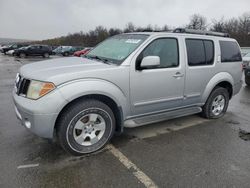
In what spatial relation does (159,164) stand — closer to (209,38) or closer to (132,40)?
(132,40)

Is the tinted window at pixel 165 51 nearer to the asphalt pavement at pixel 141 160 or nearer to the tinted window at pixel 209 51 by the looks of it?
the tinted window at pixel 209 51

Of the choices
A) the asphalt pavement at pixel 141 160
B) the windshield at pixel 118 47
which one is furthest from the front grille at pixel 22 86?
the windshield at pixel 118 47

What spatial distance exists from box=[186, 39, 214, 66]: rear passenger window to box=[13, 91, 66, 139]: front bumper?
260 cm

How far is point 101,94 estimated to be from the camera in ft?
10.5

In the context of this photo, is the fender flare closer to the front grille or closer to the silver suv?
the silver suv

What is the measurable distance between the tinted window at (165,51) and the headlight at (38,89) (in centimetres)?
164

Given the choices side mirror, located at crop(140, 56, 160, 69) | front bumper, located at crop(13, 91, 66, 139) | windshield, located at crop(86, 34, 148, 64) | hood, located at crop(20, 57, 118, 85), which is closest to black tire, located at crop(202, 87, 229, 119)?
side mirror, located at crop(140, 56, 160, 69)

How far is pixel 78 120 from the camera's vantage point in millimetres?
3127

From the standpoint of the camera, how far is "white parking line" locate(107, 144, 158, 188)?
2.66m

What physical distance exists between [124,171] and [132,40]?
2238 mm

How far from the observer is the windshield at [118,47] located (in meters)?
3.63

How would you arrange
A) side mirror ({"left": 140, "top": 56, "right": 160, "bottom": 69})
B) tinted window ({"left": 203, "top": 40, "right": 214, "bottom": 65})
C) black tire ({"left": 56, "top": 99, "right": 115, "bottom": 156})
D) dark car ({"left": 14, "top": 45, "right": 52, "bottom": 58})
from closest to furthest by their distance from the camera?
1. black tire ({"left": 56, "top": 99, "right": 115, "bottom": 156})
2. side mirror ({"left": 140, "top": 56, "right": 160, "bottom": 69})
3. tinted window ({"left": 203, "top": 40, "right": 214, "bottom": 65})
4. dark car ({"left": 14, "top": 45, "right": 52, "bottom": 58})

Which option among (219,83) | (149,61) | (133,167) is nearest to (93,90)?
(149,61)

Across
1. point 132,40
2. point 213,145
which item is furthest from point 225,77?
point 132,40
